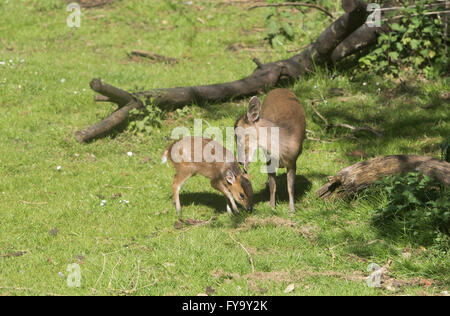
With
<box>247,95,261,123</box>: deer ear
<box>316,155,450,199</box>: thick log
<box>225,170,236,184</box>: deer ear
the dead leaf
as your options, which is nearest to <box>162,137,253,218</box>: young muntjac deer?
<box>225,170,236,184</box>: deer ear

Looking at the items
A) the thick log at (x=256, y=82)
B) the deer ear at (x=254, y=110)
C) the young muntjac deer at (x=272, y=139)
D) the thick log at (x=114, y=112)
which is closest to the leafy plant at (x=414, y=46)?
the thick log at (x=256, y=82)

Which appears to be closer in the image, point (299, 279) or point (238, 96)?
point (299, 279)

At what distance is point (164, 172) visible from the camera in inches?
345

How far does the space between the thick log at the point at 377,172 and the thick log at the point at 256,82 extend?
3864 millimetres

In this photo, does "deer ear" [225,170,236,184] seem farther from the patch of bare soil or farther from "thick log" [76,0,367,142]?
"thick log" [76,0,367,142]

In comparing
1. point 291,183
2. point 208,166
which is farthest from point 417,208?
point 208,166

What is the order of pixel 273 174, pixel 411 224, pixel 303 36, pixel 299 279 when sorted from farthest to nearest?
1. pixel 303 36
2. pixel 273 174
3. pixel 411 224
4. pixel 299 279

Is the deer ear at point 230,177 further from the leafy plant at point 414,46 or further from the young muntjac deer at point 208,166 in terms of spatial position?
the leafy plant at point 414,46

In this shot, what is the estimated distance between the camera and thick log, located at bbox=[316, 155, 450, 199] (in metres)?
6.49

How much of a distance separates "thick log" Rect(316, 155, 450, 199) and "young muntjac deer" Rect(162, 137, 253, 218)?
3.48 ft

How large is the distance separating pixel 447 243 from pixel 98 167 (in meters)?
5.13
